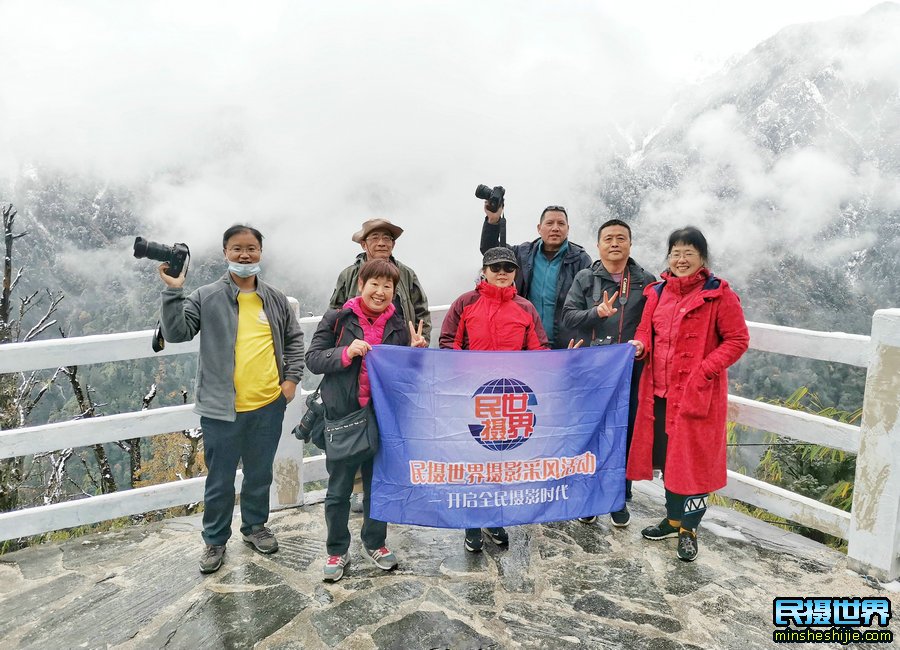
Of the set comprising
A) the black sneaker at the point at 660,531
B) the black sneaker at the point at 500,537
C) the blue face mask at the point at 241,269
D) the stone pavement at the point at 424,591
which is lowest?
the stone pavement at the point at 424,591

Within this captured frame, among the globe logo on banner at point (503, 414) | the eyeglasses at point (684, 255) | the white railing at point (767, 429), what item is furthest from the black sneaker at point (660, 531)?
the eyeglasses at point (684, 255)

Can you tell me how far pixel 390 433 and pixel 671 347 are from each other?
170cm

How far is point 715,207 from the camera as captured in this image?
6109cm

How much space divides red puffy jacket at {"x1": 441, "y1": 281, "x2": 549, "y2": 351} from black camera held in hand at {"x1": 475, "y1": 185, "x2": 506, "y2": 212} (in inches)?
37.0

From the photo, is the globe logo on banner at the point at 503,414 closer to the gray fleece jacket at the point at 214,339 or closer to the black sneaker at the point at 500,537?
the black sneaker at the point at 500,537

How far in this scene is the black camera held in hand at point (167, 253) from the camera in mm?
2967

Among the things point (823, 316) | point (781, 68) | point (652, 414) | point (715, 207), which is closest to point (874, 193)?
point (715, 207)

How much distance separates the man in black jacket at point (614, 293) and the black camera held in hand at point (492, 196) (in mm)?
817

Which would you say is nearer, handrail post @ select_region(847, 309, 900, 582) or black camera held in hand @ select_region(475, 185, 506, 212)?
handrail post @ select_region(847, 309, 900, 582)

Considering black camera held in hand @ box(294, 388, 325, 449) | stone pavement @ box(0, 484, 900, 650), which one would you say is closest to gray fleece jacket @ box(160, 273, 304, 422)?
black camera held in hand @ box(294, 388, 325, 449)

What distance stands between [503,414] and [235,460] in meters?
1.52

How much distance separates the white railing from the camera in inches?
135

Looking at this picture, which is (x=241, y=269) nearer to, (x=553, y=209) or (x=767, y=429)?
(x=553, y=209)

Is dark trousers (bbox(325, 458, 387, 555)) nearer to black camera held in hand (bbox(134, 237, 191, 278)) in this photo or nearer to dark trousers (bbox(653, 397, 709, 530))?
black camera held in hand (bbox(134, 237, 191, 278))
